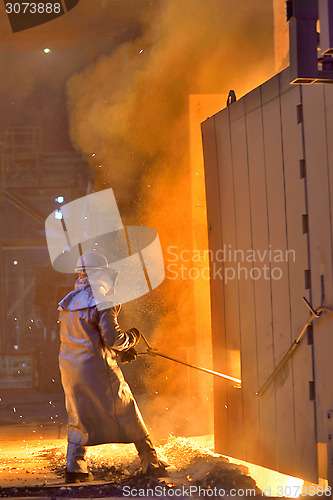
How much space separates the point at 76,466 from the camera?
4.42 metres

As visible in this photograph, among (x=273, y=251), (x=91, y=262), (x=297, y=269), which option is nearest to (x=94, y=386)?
(x=91, y=262)

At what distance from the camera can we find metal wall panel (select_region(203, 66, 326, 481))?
3.64 m

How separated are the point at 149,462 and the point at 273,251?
5.42ft

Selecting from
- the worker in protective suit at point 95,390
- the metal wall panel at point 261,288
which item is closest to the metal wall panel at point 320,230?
the metal wall panel at point 261,288

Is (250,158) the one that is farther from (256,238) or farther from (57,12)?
(57,12)

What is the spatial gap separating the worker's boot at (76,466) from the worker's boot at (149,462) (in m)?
0.37

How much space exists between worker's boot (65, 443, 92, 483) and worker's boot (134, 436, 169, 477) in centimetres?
37

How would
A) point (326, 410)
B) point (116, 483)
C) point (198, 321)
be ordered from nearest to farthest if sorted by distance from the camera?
point (326, 410)
point (116, 483)
point (198, 321)

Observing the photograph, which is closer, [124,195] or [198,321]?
[198,321]

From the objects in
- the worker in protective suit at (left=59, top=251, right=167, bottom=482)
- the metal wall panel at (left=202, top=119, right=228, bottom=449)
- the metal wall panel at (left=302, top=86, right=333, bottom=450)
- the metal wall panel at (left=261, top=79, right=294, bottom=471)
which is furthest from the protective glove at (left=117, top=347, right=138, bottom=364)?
the metal wall panel at (left=302, top=86, right=333, bottom=450)

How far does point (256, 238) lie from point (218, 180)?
0.71 metres

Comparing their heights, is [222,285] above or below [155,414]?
above

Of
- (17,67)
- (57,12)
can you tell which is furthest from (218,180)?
(17,67)

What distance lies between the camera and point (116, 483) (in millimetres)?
4297
